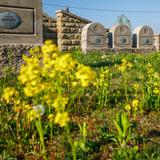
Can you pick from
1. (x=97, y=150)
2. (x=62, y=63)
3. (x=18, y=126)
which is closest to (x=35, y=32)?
(x=18, y=126)

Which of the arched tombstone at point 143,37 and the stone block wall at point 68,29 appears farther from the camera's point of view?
the arched tombstone at point 143,37

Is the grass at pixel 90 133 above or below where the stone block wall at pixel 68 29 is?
below

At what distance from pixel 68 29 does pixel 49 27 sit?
110cm

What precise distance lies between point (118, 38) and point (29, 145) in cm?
1730

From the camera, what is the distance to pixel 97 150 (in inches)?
154

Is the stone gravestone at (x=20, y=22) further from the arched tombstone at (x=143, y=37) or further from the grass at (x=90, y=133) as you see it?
the arched tombstone at (x=143, y=37)

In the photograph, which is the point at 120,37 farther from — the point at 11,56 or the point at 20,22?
the point at 11,56

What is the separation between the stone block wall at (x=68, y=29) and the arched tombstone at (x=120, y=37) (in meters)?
1.82

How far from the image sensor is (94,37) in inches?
750

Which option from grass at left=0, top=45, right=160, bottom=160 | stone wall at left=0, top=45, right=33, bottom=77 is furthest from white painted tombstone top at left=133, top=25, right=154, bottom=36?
grass at left=0, top=45, right=160, bottom=160

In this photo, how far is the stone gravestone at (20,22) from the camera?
9.15 meters

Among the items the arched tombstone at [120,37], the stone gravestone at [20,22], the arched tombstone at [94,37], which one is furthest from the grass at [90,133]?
the arched tombstone at [120,37]

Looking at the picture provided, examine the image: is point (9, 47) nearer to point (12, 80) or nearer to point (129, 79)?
point (12, 80)

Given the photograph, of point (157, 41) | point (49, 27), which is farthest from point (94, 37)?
point (157, 41)
